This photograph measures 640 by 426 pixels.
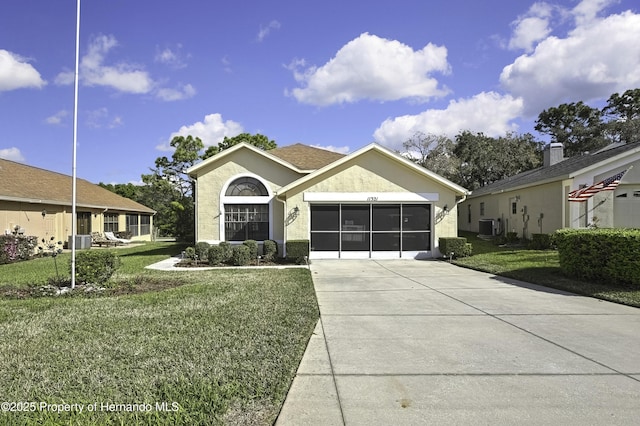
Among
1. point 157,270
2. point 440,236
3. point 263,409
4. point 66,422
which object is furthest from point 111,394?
point 440,236

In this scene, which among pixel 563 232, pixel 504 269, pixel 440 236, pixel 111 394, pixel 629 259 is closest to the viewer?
pixel 111 394

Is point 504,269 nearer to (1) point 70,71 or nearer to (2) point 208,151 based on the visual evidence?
(1) point 70,71

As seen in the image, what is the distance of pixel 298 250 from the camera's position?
15.1 meters

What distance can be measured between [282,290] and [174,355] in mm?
4536

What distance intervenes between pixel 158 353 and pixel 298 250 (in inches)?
405

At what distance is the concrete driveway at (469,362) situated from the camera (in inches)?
136

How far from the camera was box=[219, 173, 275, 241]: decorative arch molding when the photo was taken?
17.2 m

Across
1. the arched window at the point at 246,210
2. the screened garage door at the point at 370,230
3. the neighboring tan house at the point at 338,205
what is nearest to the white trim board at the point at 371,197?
the neighboring tan house at the point at 338,205

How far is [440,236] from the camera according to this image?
16.7 meters

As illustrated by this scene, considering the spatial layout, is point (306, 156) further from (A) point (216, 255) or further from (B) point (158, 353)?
(B) point (158, 353)

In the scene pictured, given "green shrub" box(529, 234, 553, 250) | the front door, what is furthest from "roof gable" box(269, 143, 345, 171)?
the front door

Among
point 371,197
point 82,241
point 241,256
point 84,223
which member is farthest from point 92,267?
point 84,223

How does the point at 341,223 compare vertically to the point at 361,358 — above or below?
above

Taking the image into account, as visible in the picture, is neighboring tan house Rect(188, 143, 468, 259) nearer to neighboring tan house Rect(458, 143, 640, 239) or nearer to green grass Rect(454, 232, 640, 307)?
green grass Rect(454, 232, 640, 307)
